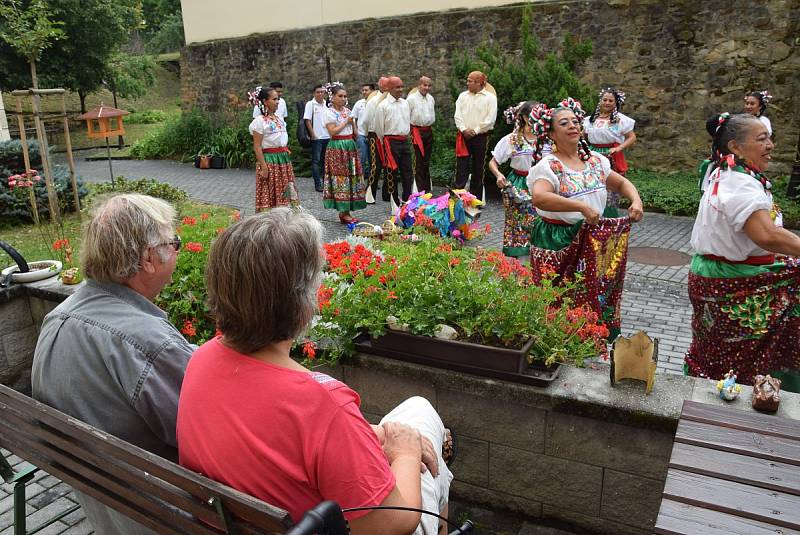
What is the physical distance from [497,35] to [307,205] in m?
5.31

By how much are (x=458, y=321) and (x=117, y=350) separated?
1.43 metres

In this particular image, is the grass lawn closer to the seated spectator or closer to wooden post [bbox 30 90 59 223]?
wooden post [bbox 30 90 59 223]

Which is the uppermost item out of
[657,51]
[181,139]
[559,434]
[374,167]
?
[657,51]

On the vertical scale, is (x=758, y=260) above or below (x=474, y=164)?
above

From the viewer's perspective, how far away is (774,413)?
7.51 feet

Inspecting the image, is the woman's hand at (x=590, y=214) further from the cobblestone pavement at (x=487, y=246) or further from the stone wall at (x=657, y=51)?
the stone wall at (x=657, y=51)

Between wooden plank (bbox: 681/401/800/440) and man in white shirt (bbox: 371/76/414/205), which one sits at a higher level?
man in white shirt (bbox: 371/76/414/205)

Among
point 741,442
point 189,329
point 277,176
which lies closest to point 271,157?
point 277,176

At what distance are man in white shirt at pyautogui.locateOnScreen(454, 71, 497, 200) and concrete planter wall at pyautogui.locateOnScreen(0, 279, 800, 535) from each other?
25.8ft

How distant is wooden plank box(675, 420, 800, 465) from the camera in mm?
1880

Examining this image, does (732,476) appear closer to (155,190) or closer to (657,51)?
(155,190)

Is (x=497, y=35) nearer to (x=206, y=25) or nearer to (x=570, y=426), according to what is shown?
(x=206, y=25)

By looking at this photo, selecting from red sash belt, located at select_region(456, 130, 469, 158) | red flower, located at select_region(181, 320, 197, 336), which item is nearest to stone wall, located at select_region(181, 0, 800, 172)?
red sash belt, located at select_region(456, 130, 469, 158)

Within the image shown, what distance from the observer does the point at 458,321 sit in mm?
2854
